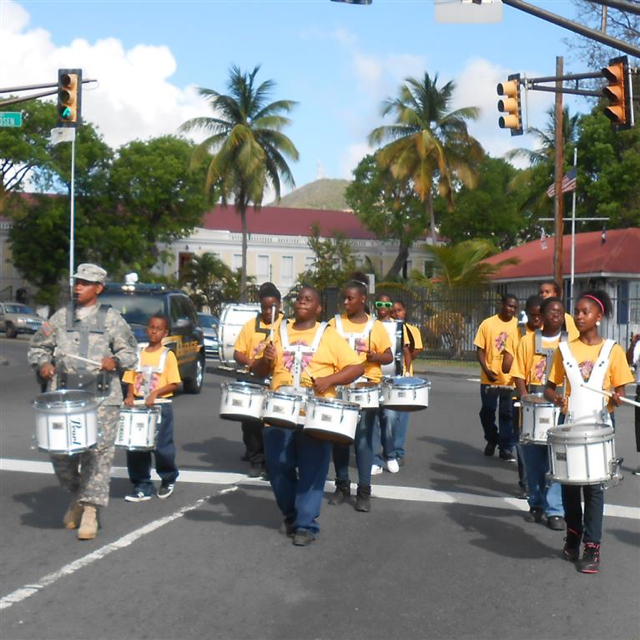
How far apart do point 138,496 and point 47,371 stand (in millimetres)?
1891

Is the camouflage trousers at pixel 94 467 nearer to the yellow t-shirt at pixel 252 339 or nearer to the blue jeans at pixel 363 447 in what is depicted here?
the blue jeans at pixel 363 447

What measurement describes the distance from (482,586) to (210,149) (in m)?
42.6

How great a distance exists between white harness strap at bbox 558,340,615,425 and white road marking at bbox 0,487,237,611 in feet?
10.7

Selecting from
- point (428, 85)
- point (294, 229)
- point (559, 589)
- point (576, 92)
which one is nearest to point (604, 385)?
point (559, 589)

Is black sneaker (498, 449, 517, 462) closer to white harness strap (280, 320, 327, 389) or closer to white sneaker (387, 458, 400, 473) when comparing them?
white sneaker (387, 458, 400, 473)

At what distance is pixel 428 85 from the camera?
46.5m

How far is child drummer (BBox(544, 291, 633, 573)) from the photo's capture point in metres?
6.68

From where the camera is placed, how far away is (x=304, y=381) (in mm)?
7211

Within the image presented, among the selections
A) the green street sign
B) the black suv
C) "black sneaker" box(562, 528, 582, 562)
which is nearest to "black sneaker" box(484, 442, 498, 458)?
"black sneaker" box(562, 528, 582, 562)

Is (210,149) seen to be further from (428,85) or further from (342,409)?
(342,409)

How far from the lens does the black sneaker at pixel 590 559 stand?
6.54 metres

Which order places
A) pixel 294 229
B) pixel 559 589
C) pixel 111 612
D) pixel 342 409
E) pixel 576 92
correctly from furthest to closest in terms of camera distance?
pixel 294 229
pixel 576 92
pixel 342 409
pixel 559 589
pixel 111 612

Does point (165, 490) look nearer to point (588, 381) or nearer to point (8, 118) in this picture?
A: point (588, 381)

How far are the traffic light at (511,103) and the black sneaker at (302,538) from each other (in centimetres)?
1095
